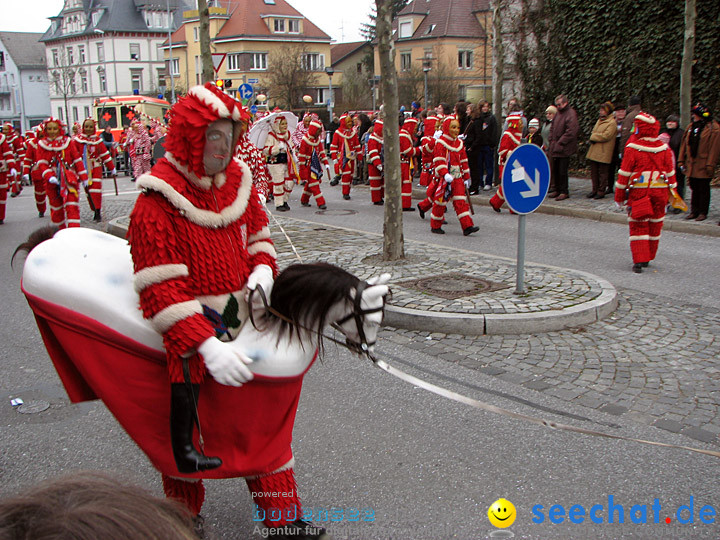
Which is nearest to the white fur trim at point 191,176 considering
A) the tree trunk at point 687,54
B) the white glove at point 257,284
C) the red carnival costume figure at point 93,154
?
the white glove at point 257,284

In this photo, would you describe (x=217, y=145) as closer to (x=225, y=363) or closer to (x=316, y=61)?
(x=225, y=363)

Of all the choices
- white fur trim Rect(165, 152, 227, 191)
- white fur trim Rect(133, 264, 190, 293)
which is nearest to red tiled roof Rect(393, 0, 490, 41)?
white fur trim Rect(165, 152, 227, 191)

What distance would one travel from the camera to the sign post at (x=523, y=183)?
21.9 ft

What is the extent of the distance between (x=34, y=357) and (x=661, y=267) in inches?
285

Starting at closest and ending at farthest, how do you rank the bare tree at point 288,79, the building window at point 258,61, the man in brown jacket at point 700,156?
the man in brown jacket at point 700,156, the bare tree at point 288,79, the building window at point 258,61

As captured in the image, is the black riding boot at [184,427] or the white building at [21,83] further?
the white building at [21,83]

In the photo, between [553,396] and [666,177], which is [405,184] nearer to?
[666,177]

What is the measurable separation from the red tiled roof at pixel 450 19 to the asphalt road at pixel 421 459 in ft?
199

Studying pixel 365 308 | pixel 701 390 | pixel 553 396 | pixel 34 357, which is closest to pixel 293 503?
pixel 365 308

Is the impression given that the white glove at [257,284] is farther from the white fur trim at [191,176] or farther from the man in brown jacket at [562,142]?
the man in brown jacket at [562,142]

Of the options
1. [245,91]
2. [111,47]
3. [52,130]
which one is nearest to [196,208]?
[52,130]

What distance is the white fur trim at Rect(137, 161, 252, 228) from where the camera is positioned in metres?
2.57

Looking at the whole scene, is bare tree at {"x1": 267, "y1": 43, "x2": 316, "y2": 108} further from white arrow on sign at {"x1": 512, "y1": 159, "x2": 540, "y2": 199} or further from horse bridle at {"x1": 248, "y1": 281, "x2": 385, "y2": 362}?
horse bridle at {"x1": 248, "y1": 281, "x2": 385, "y2": 362}

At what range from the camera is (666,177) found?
800 centimetres
